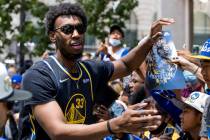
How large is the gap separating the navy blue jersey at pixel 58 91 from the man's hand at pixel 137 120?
0.81m

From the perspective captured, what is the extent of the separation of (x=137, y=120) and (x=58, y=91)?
101 cm

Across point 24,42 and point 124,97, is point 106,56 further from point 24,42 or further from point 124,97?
point 24,42

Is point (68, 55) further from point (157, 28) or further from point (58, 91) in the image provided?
point (157, 28)

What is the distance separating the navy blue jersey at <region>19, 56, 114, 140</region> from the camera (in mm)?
4895

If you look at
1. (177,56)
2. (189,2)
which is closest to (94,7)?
(189,2)

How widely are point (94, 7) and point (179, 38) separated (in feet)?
30.3

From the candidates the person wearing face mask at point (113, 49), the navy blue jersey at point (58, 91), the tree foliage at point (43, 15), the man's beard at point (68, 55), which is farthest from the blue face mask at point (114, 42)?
the tree foliage at point (43, 15)

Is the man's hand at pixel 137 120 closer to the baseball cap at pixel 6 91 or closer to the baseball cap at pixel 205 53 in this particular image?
the baseball cap at pixel 6 91

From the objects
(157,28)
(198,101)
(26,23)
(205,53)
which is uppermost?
(157,28)

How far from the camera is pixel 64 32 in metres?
5.09

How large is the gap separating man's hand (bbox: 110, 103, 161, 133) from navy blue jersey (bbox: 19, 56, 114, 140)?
0.81 meters

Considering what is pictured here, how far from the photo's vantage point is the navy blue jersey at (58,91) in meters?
4.89

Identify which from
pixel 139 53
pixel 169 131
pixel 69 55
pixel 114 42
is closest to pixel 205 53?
pixel 139 53

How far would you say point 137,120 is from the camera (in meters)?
4.12
